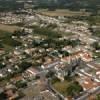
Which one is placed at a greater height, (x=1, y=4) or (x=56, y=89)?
(x=1, y=4)

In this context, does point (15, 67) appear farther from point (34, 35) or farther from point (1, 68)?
point (34, 35)

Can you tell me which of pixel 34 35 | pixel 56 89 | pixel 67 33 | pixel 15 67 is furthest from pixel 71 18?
pixel 56 89

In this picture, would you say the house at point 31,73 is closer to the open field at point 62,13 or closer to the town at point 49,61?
the town at point 49,61

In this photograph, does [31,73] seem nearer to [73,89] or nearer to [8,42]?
[73,89]

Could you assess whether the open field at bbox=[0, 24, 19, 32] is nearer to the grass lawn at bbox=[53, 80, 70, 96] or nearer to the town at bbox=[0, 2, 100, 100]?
the town at bbox=[0, 2, 100, 100]

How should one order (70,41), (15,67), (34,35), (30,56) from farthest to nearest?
(34,35)
(70,41)
(30,56)
(15,67)

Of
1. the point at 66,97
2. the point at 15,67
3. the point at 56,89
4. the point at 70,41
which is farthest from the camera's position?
the point at 70,41

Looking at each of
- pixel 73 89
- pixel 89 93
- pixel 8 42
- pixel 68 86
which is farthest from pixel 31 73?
pixel 8 42

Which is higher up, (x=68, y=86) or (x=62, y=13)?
(x=62, y=13)

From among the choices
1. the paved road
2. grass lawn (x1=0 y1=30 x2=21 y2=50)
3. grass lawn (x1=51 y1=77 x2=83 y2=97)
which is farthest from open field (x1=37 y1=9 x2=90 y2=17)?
the paved road
